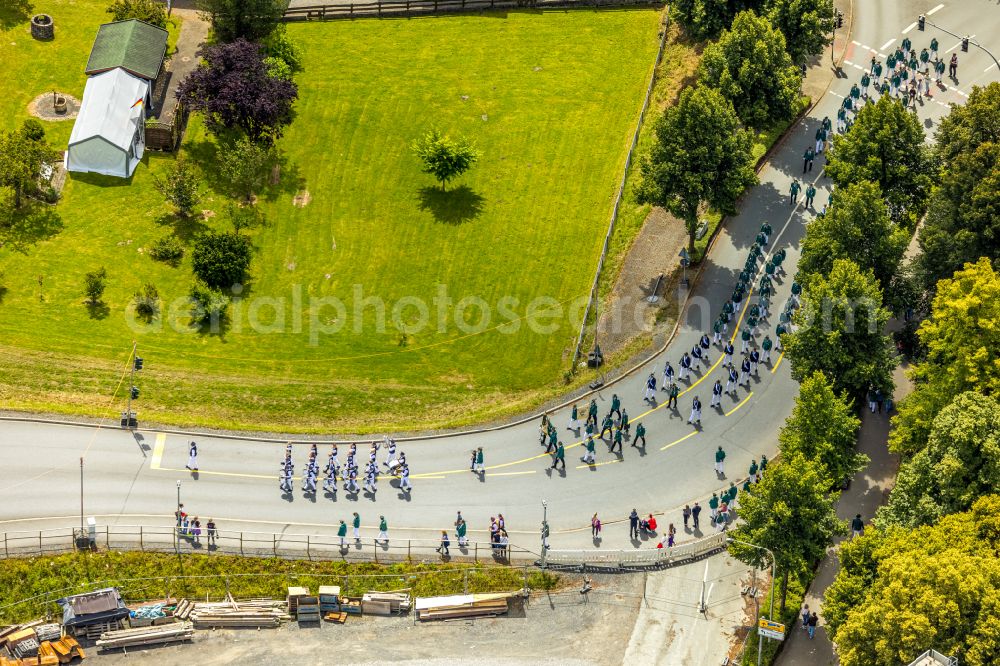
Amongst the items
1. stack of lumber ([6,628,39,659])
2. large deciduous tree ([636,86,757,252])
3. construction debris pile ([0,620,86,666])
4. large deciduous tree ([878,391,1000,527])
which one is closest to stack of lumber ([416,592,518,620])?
construction debris pile ([0,620,86,666])

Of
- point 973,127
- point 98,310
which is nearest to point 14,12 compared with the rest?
point 98,310

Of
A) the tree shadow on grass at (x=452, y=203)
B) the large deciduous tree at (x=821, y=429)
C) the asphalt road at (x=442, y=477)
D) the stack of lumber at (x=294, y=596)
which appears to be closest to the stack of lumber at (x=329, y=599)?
the stack of lumber at (x=294, y=596)

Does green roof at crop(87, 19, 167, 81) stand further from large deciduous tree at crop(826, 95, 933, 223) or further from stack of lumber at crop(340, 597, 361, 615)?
large deciduous tree at crop(826, 95, 933, 223)

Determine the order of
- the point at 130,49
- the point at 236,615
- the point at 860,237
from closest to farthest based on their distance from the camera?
the point at 236,615
the point at 860,237
the point at 130,49

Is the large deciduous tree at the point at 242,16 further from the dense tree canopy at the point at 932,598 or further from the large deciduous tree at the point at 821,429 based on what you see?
the dense tree canopy at the point at 932,598

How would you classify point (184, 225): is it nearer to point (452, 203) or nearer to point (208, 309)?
point (208, 309)

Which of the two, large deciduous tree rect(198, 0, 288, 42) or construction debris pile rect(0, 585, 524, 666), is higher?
large deciduous tree rect(198, 0, 288, 42)
